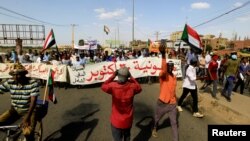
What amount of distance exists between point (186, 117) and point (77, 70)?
6.92 meters

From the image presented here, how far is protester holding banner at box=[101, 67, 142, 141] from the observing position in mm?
4094

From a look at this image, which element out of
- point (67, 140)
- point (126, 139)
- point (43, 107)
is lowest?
point (67, 140)

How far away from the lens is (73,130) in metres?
6.37

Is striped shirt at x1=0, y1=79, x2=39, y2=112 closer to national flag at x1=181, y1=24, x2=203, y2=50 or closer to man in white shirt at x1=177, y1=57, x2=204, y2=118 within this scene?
man in white shirt at x1=177, y1=57, x2=204, y2=118

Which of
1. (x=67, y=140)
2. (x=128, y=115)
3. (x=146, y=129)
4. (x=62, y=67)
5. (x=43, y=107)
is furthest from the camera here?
(x=62, y=67)

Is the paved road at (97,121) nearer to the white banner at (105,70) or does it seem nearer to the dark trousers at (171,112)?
the dark trousers at (171,112)

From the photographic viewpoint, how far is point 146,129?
253 inches

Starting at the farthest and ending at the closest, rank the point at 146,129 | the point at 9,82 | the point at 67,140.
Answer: the point at 146,129
the point at 67,140
the point at 9,82

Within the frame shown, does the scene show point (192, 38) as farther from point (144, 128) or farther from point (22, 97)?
point (22, 97)

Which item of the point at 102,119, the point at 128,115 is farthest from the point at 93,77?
the point at 128,115

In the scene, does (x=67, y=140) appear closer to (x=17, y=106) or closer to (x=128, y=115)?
(x=17, y=106)

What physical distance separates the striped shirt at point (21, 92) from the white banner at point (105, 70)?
→ 8.26 meters

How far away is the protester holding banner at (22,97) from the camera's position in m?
4.44

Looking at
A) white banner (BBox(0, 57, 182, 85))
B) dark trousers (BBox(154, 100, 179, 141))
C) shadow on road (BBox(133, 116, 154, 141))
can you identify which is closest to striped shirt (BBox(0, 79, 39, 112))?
shadow on road (BBox(133, 116, 154, 141))
